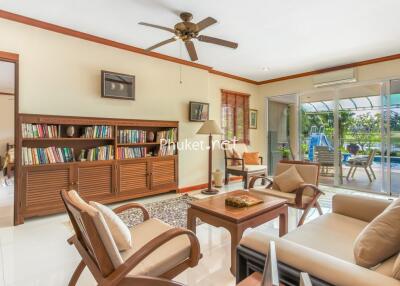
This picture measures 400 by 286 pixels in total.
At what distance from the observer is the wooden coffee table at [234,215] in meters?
1.96

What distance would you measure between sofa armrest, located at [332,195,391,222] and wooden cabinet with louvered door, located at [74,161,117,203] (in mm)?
3090

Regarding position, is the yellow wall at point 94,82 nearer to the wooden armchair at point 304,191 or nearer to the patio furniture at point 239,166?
the patio furniture at point 239,166

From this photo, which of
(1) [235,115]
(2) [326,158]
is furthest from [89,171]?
(2) [326,158]

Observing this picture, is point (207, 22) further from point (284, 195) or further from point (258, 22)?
point (284, 195)

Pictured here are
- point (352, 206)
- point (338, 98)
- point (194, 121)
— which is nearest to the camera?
point (352, 206)

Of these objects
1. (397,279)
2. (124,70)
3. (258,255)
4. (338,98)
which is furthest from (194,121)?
(397,279)

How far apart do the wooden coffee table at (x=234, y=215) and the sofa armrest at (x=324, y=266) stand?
2.33ft

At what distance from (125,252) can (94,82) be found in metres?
2.98

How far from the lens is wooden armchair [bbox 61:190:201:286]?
1.20 metres

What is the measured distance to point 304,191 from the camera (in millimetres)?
3059

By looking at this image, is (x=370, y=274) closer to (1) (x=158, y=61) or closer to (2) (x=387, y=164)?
(1) (x=158, y=61)

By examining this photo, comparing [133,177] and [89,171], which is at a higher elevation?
[89,171]

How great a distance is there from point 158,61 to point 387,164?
16.1 feet

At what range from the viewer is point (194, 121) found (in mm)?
4945
